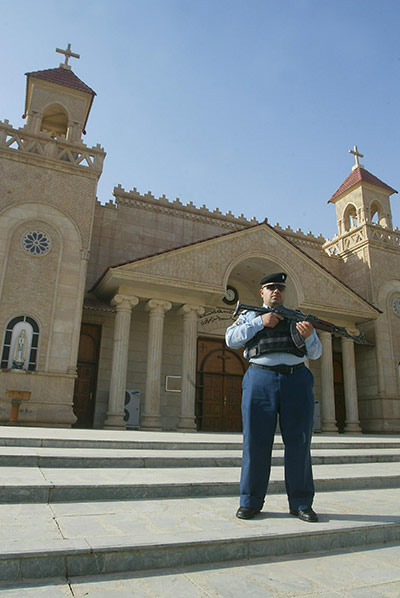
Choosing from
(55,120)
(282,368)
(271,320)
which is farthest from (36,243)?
(282,368)

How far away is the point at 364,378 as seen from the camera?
22.6 m

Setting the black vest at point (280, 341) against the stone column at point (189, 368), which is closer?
the black vest at point (280, 341)

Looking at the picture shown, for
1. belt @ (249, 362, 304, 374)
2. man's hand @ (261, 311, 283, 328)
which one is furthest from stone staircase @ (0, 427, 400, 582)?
man's hand @ (261, 311, 283, 328)

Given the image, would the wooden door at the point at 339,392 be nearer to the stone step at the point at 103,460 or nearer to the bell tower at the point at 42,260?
the bell tower at the point at 42,260

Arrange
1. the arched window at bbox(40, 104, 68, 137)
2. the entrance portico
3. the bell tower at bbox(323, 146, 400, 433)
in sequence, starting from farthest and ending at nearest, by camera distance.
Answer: the bell tower at bbox(323, 146, 400, 433), the arched window at bbox(40, 104, 68, 137), the entrance portico

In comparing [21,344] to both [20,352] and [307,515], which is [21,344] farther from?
[307,515]

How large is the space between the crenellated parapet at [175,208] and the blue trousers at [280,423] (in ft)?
59.0

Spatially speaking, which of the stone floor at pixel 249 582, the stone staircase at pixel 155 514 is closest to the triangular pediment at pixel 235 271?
the stone staircase at pixel 155 514

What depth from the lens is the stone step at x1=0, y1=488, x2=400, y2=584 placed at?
3.10 m

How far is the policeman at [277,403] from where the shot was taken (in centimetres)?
458

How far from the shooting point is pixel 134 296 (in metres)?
17.0

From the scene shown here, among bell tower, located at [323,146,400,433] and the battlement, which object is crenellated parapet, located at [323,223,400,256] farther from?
the battlement

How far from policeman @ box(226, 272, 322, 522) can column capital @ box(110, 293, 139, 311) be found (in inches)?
482

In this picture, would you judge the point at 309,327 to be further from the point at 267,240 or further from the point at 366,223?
the point at 366,223
